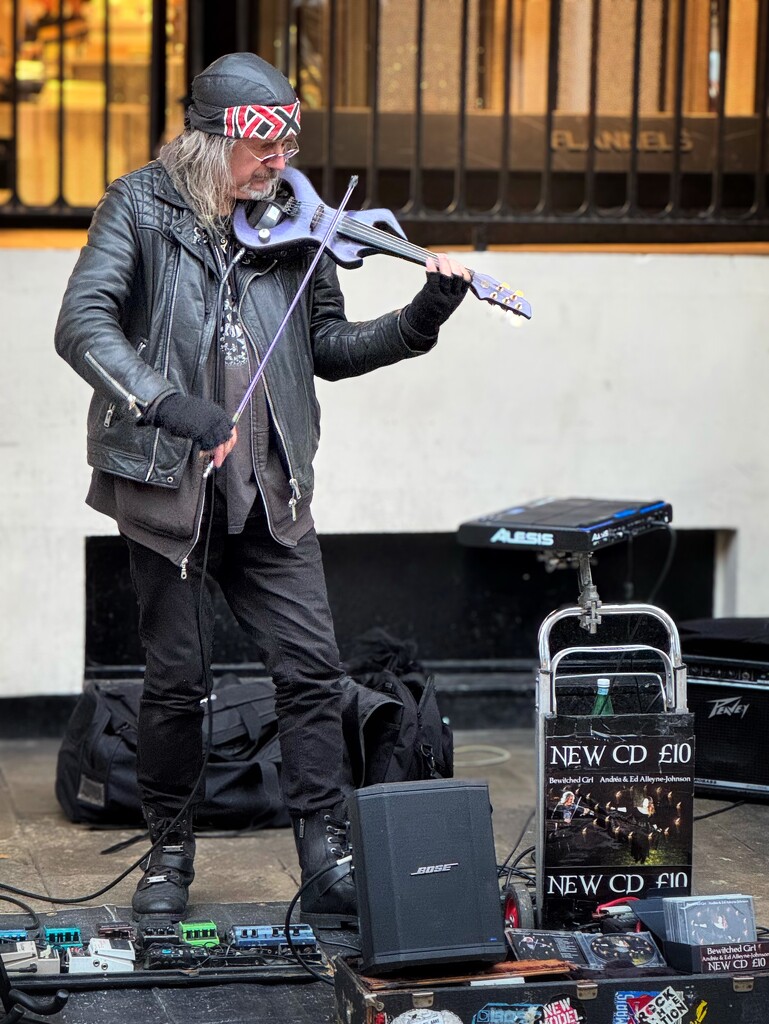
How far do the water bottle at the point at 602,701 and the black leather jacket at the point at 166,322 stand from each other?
0.84m

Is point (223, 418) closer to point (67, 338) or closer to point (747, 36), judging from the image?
point (67, 338)

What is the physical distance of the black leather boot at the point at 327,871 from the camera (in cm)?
369

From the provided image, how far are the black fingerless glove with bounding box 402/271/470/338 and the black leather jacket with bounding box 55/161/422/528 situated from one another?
77mm

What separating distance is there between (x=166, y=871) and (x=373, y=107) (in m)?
2.92

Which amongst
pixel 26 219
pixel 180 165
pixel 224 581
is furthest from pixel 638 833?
pixel 26 219

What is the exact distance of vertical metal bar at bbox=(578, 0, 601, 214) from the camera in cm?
552

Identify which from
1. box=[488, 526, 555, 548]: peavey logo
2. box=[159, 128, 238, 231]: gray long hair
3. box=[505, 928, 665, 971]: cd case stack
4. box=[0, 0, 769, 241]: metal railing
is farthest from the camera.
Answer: box=[0, 0, 769, 241]: metal railing

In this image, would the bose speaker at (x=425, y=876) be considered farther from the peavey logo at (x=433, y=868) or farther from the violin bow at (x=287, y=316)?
the violin bow at (x=287, y=316)

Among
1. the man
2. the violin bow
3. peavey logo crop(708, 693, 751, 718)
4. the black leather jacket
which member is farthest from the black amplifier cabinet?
the violin bow

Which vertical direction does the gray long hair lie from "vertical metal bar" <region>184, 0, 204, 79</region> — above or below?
below

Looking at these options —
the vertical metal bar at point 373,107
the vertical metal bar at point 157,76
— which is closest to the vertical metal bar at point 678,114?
the vertical metal bar at point 373,107

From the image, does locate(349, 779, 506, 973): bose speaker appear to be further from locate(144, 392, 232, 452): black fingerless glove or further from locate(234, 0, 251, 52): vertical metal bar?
locate(234, 0, 251, 52): vertical metal bar

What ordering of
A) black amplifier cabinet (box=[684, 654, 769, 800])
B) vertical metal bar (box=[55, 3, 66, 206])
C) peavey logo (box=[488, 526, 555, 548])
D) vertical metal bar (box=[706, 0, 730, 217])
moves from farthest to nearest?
vertical metal bar (box=[706, 0, 730, 217]) < vertical metal bar (box=[55, 3, 66, 206]) < black amplifier cabinet (box=[684, 654, 769, 800]) < peavey logo (box=[488, 526, 555, 548])

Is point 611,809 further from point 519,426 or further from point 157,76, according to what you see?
point 157,76
